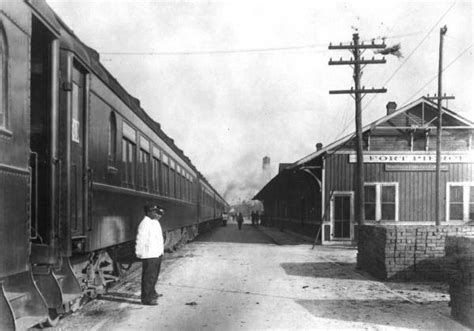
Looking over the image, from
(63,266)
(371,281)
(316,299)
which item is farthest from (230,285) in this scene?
(63,266)

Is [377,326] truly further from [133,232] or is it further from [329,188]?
[329,188]

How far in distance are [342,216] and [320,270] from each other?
9223 millimetres

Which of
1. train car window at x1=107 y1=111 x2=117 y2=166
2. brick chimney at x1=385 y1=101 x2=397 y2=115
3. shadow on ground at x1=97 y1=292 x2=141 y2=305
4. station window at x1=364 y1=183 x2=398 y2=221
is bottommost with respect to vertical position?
shadow on ground at x1=97 y1=292 x2=141 y2=305

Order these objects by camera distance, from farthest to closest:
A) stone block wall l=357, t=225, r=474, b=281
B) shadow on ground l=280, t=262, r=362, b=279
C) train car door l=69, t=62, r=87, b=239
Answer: shadow on ground l=280, t=262, r=362, b=279, stone block wall l=357, t=225, r=474, b=281, train car door l=69, t=62, r=87, b=239

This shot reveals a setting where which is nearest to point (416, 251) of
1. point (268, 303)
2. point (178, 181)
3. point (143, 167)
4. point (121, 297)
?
point (268, 303)

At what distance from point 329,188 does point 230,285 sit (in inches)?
487

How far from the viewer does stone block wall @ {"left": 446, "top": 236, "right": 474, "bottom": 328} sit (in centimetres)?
684

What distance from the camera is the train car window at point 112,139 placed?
311 inches

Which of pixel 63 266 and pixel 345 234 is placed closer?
pixel 63 266

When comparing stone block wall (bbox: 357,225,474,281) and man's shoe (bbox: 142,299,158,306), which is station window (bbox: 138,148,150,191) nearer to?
man's shoe (bbox: 142,299,158,306)

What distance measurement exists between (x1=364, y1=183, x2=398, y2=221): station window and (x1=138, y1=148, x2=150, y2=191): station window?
1271cm

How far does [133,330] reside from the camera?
6457 mm

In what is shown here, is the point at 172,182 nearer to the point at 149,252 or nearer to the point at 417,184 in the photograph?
the point at 149,252

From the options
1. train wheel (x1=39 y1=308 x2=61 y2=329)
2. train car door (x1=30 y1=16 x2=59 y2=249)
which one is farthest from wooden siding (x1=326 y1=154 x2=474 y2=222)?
train car door (x1=30 y1=16 x2=59 y2=249)
